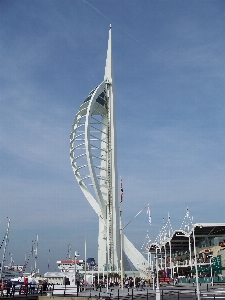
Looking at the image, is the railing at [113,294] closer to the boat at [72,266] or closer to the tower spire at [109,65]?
the boat at [72,266]

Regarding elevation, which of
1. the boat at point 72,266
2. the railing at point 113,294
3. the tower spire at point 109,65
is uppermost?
the tower spire at point 109,65

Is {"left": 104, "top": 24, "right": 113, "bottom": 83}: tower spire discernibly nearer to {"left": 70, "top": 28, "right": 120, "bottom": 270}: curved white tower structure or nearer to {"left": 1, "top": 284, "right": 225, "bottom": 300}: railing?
{"left": 70, "top": 28, "right": 120, "bottom": 270}: curved white tower structure

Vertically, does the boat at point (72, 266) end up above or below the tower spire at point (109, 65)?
below

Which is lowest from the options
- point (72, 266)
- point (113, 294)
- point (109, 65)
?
point (72, 266)

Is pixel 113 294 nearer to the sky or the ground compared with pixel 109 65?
nearer to the ground

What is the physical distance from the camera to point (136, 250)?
66.2m

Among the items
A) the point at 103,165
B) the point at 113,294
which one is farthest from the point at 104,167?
the point at 113,294

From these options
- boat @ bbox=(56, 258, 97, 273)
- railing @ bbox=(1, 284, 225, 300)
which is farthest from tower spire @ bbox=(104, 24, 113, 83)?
railing @ bbox=(1, 284, 225, 300)

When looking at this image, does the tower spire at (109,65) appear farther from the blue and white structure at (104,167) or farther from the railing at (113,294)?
the railing at (113,294)

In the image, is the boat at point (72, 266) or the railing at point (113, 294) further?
the boat at point (72, 266)

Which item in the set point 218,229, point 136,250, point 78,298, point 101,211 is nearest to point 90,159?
point 101,211

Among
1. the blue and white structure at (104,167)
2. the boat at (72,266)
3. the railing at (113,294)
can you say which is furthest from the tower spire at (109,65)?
the railing at (113,294)

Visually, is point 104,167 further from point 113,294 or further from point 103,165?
point 113,294

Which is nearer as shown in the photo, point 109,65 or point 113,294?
point 113,294
